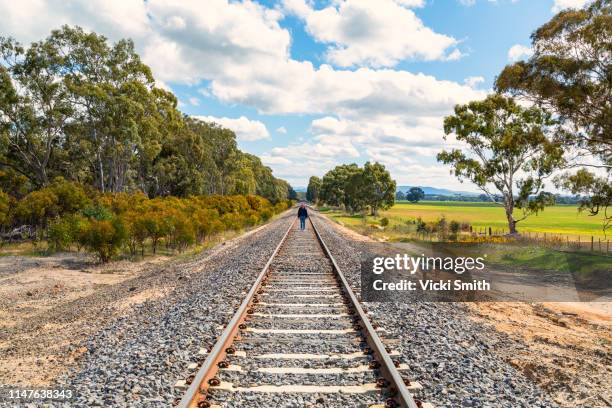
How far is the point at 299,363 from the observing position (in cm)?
527

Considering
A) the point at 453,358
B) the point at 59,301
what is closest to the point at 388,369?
the point at 453,358

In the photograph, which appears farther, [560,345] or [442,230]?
[442,230]

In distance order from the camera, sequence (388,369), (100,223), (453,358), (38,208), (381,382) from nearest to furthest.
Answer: (381,382)
(388,369)
(453,358)
(100,223)
(38,208)

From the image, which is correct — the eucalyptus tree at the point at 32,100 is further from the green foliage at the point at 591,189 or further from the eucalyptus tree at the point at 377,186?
the eucalyptus tree at the point at 377,186

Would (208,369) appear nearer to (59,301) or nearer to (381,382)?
(381,382)

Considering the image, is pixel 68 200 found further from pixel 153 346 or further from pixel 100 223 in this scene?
pixel 153 346

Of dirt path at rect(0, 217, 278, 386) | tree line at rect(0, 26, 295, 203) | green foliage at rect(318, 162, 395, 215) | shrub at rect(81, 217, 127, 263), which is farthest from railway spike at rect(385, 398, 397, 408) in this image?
green foliage at rect(318, 162, 395, 215)

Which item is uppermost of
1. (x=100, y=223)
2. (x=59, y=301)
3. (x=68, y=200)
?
A: (x=68, y=200)

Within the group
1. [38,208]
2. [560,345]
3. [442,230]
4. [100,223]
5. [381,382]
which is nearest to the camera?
[381,382]

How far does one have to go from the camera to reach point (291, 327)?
6.79 metres

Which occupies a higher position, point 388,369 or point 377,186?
point 377,186

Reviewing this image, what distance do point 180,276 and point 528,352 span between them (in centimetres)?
940

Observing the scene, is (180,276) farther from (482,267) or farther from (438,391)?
(482,267)

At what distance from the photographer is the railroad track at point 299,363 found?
435cm
